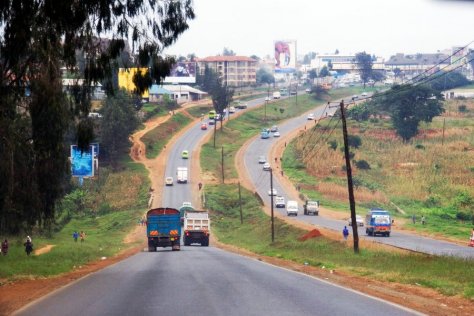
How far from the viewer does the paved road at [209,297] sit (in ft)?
66.0

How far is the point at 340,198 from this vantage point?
117062 mm

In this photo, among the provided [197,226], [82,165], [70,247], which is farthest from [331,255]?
[82,165]

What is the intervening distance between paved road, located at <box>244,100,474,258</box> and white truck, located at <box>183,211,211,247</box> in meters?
13.9

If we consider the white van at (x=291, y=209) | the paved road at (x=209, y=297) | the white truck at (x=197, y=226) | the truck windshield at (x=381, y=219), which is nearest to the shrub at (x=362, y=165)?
the white van at (x=291, y=209)

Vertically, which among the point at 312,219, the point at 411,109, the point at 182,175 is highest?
the point at 411,109

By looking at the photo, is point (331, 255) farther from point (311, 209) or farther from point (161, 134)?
point (161, 134)

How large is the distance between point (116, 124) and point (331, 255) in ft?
267

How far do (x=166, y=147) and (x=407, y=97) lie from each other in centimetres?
4512

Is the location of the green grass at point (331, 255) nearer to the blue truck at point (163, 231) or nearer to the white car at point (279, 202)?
the white car at point (279, 202)

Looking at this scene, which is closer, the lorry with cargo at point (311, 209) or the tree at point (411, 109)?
the lorry with cargo at point (311, 209)

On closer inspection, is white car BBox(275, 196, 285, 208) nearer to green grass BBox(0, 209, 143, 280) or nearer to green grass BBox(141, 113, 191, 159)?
green grass BBox(0, 209, 143, 280)

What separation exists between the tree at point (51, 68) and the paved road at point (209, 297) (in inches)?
185

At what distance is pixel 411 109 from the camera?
155500 mm

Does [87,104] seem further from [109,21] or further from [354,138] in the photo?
[354,138]
